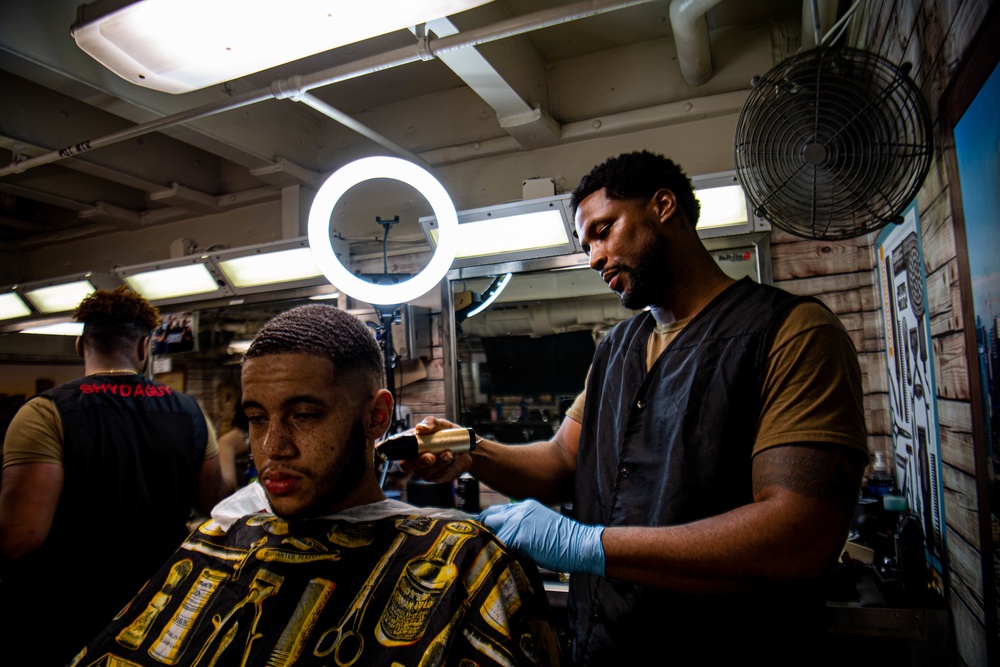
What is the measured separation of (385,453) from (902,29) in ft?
6.16

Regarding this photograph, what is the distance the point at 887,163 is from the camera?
1416 mm

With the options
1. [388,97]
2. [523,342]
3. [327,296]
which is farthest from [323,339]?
[388,97]

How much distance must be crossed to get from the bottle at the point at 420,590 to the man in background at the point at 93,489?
1.38m

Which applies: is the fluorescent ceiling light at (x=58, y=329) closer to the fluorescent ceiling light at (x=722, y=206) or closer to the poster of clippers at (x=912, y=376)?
the fluorescent ceiling light at (x=722, y=206)

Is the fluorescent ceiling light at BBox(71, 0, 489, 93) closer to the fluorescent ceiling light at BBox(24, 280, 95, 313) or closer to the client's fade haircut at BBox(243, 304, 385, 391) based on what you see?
the client's fade haircut at BBox(243, 304, 385, 391)

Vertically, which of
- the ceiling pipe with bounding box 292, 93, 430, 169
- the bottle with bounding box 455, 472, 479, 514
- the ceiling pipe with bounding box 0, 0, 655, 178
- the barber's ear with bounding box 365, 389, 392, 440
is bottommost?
the bottle with bounding box 455, 472, 479, 514

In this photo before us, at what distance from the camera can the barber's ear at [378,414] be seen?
4.68 feet

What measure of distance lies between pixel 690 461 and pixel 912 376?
112 cm

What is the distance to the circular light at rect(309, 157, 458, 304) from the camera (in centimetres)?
209

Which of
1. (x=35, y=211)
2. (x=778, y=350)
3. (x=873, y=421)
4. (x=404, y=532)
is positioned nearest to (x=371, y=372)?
(x=404, y=532)

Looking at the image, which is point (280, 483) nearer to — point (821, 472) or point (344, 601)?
point (344, 601)

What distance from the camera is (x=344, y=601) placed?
1268 millimetres

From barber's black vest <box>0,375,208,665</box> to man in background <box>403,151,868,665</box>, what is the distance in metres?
1.29

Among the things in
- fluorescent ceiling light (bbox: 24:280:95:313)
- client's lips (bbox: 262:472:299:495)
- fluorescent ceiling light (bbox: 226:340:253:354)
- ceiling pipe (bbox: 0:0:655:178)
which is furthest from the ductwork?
fluorescent ceiling light (bbox: 24:280:95:313)
